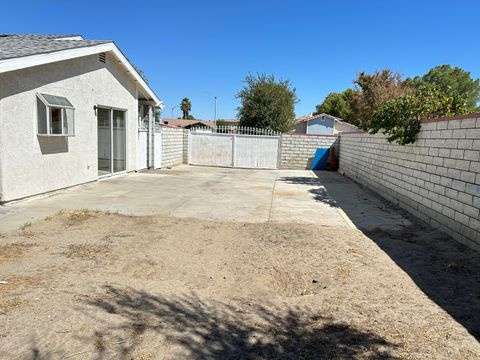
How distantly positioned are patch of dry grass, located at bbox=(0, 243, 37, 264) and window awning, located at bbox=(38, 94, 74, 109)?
442 cm

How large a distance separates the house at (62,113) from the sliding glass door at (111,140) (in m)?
0.03

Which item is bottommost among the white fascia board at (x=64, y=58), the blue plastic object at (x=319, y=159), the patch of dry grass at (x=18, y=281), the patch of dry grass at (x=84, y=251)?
the patch of dry grass at (x=84, y=251)

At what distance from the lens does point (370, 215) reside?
829 centimetres

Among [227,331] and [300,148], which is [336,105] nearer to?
[300,148]

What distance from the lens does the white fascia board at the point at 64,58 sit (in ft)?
24.2

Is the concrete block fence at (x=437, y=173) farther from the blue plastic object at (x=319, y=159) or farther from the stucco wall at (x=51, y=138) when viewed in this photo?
the stucco wall at (x=51, y=138)

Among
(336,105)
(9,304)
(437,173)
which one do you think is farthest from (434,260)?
(336,105)

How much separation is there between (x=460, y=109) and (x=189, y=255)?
25.1ft

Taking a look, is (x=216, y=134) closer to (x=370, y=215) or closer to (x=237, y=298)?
(x=370, y=215)

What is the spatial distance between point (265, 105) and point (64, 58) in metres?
21.7

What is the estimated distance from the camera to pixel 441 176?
22.6ft

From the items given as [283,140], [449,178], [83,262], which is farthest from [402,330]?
[283,140]

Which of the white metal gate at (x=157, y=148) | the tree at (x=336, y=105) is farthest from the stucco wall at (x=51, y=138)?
the tree at (x=336, y=105)

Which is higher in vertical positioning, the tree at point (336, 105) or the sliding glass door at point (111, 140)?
the tree at point (336, 105)
